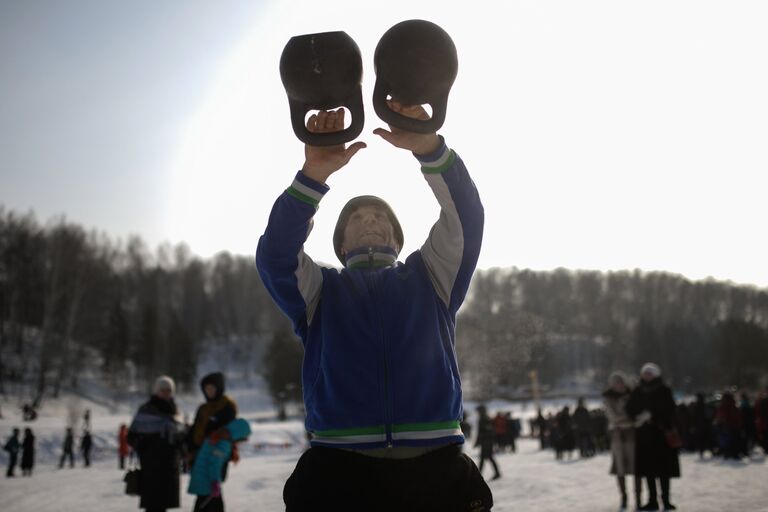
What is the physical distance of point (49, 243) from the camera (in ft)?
185

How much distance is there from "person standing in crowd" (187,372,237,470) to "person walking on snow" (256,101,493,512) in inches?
193

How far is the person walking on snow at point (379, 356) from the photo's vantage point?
2215 millimetres

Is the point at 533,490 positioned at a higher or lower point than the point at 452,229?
lower

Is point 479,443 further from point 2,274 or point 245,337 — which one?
point 245,337

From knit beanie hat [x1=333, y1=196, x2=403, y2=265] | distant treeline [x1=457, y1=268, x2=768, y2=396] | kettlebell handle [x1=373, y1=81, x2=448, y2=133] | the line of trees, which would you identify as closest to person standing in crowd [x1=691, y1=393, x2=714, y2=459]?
knit beanie hat [x1=333, y1=196, x2=403, y2=265]

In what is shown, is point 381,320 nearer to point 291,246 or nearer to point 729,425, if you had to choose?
point 291,246

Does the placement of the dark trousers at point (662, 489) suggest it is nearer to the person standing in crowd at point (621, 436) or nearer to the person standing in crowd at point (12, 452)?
the person standing in crowd at point (621, 436)

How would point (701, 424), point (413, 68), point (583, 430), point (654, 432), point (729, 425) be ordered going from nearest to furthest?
point (413, 68) < point (654, 432) < point (729, 425) < point (701, 424) < point (583, 430)

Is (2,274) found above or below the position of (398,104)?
above

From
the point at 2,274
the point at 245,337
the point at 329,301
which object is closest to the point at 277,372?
the point at 2,274

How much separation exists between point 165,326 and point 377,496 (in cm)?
6940

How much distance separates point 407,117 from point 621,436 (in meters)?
7.88

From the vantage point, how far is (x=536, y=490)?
11.4 m

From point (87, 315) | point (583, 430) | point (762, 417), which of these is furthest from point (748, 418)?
point (87, 315)
